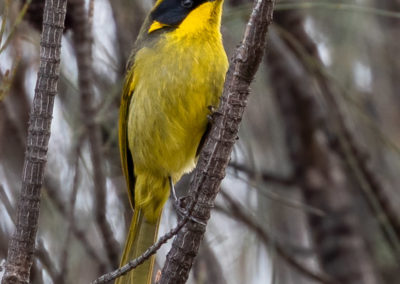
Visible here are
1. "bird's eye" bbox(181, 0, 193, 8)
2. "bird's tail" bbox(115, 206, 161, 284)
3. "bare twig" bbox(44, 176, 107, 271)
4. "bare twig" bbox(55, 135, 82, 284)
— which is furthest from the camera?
"bare twig" bbox(44, 176, 107, 271)

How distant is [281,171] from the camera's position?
5.78 metres

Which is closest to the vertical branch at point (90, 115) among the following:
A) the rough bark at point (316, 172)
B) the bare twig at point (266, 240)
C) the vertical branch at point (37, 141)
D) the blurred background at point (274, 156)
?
the blurred background at point (274, 156)

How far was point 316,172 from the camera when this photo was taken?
5.30 metres

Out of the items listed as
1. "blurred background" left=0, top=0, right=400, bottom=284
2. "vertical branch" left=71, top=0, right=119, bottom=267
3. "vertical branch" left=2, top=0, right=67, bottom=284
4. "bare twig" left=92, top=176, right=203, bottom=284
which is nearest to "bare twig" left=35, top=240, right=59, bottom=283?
"blurred background" left=0, top=0, right=400, bottom=284

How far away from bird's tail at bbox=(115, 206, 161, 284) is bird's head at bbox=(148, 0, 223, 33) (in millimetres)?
904

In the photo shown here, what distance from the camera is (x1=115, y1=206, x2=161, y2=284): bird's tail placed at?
11.0ft

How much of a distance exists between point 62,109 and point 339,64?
217cm

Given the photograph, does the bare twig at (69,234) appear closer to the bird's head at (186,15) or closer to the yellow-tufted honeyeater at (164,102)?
the yellow-tufted honeyeater at (164,102)

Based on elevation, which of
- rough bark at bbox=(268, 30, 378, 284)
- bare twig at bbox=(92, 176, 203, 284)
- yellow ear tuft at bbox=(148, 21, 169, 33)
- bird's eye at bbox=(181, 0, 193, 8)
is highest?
bird's eye at bbox=(181, 0, 193, 8)

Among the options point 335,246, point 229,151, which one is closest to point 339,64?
point 335,246

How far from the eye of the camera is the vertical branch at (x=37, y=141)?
8.56ft

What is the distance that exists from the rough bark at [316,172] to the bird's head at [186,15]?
146 cm

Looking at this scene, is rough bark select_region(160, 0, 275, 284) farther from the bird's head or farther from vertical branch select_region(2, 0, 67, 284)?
the bird's head

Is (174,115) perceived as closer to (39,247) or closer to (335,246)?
(39,247)
